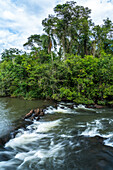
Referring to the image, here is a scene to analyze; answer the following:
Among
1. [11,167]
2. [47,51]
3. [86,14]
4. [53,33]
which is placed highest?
[86,14]

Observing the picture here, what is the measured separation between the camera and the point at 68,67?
12523 mm

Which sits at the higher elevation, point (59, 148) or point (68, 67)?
point (68, 67)

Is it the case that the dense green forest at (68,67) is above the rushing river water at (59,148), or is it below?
above

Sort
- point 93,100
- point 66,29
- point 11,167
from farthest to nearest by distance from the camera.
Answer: point 66,29 → point 93,100 → point 11,167

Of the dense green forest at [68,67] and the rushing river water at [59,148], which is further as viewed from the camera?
the dense green forest at [68,67]

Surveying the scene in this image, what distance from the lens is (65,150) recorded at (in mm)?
4004

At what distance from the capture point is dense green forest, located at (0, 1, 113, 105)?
11547mm

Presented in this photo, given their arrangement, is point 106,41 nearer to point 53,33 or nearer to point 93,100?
point 53,33

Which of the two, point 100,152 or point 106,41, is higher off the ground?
point 106,41

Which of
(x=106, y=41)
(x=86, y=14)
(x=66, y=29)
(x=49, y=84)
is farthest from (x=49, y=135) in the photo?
(x=86, y=14)

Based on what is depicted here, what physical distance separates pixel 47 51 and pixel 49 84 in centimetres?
1208

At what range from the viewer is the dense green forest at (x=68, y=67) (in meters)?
11.5

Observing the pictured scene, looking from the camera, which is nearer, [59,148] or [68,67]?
[59,148]

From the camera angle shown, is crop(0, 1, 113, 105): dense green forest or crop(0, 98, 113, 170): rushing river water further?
crop(0, 1, 113, 105): dense green forest
